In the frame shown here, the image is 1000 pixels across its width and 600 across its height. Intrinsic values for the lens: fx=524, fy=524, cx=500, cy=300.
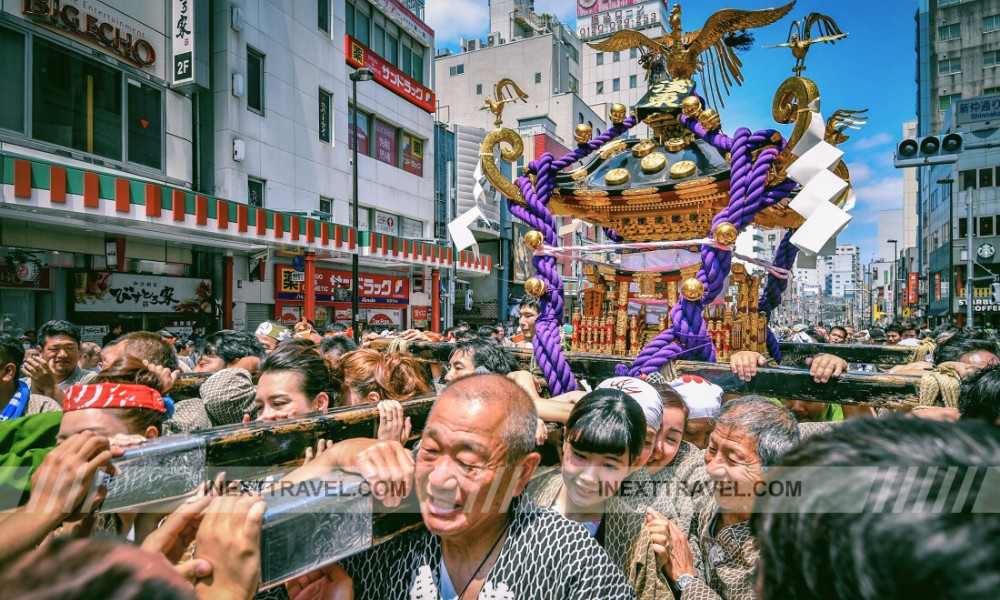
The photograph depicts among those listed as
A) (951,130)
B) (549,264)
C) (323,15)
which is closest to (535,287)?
(549,264)

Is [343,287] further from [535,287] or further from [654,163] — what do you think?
[654,163]

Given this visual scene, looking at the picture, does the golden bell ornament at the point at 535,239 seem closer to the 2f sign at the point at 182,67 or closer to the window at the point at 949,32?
the 2f sign at the point at 182,67

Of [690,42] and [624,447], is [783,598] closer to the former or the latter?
[624,447]

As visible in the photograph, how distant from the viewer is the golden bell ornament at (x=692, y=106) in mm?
4551

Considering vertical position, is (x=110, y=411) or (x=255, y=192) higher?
(x=255, y=192)

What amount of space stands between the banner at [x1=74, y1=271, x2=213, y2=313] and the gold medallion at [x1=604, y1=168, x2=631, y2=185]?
38.6 feet

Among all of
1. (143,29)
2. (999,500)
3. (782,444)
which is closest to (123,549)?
(999,500)

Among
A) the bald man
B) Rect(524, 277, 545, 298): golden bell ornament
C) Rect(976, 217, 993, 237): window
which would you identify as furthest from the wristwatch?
Rect(976, 217, 993, 237): window

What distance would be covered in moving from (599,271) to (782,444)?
3.49m

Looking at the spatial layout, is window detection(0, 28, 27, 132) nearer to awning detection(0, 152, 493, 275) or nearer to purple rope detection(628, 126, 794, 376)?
awning detection(0, 152, 493, 275)

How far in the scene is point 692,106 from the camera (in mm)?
4551

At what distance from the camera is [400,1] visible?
73.5ft

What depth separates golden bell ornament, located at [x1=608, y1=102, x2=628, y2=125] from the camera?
195 inches

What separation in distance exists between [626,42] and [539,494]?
184 inches
